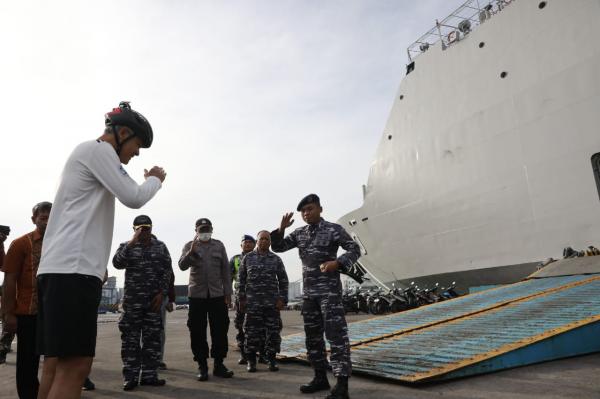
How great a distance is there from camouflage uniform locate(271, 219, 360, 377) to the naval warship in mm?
7873

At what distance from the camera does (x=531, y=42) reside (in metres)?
10.4

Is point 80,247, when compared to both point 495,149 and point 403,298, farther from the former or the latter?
point 403,298

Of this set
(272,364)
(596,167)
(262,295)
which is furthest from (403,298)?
(272,364)

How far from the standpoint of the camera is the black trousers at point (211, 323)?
4387 millimetres

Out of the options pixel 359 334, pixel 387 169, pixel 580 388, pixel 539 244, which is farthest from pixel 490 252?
pixel 580 388

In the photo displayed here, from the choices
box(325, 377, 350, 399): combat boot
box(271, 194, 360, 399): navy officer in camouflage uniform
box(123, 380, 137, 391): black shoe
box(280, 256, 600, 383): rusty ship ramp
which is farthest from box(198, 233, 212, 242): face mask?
box(325, 377, 350, 399): combat boot

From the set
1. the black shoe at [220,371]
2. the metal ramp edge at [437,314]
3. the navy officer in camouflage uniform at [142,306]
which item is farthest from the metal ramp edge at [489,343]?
the navy officer in camouflage uniform at [142,306]

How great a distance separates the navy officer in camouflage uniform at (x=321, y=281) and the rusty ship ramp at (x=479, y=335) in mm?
525

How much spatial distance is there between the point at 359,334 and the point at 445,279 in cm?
792

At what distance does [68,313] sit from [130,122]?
0.92 meters

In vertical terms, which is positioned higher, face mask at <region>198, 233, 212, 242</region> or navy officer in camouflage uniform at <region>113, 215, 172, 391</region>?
face mask at <region>198, 233, 212, 242</region>

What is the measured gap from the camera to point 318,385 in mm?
3396

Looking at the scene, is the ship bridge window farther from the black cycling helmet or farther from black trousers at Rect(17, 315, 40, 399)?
black trousers at Rect(17, 315, 40, 399)

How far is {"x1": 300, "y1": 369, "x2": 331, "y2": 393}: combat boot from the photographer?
3.34m
